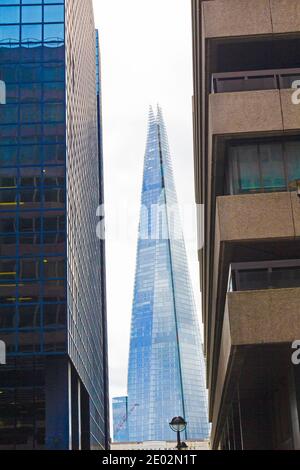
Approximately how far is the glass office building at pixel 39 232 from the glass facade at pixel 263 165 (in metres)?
31.6

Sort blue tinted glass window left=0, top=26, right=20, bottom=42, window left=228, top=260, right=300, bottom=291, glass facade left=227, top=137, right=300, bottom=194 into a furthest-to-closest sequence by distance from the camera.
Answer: blue tinted glass window left=0, top=26, right=20, bottom=42, glass facade left=227, top=137, right=300, bottom=194, window left=228, top=260, right=300, bottom=291

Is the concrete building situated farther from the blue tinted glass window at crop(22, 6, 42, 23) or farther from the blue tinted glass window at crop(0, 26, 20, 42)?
the blue tinted glass window at crop(22, 6, 42, 23)

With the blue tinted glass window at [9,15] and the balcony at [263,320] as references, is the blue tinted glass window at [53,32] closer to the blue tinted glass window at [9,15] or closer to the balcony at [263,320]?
the blue tinted glass window at [9,15]

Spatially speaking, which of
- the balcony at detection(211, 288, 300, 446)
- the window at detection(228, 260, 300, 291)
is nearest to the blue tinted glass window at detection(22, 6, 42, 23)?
the window at detection(228, 260, 300, 291)

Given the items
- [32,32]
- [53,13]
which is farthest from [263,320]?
[53,13]

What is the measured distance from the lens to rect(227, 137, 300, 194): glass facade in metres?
27.7

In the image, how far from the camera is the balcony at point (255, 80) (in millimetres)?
29375

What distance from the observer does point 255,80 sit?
29.6 meters

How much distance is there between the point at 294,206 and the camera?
87.4 feet

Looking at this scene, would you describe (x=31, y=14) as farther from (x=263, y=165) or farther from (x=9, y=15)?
(x=263, y=165)

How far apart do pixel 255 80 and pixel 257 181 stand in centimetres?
479

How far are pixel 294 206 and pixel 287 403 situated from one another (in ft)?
29.0

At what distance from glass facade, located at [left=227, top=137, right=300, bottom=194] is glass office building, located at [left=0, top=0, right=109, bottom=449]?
31582 mm

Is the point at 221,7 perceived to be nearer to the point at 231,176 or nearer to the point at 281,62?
the point at 281,62
